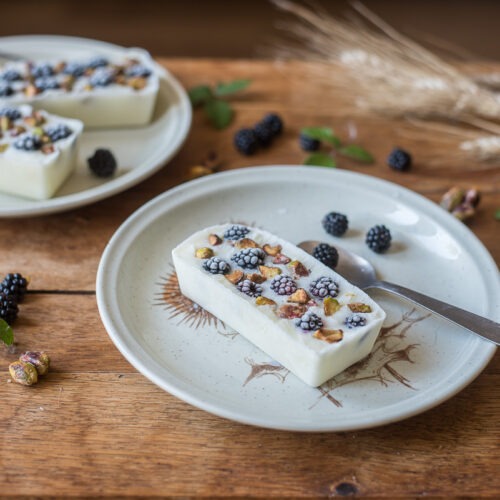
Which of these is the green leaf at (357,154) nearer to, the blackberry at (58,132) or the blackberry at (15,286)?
the blackberry at (58,132)

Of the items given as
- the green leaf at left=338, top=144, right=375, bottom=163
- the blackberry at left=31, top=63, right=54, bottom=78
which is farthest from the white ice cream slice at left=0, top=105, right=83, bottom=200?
the green leaf at left=338, top=144, right=375, bottom=163

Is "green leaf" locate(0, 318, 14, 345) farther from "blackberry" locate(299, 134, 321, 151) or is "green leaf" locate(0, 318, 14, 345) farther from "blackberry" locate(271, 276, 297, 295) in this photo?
"blackberry" locate(299, 134, 321, 151)

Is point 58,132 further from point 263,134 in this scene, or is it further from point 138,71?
point 263,134

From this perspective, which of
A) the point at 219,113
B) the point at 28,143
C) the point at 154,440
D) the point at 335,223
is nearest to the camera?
the point at 154,440

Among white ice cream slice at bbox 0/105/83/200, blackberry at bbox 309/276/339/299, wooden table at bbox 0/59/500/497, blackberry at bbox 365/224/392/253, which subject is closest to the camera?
wooden table at bbox 0/59/500/497

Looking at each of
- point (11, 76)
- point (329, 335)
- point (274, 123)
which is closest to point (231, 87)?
point (274, 123)

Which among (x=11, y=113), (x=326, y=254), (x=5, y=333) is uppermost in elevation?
(x=326, y=254)

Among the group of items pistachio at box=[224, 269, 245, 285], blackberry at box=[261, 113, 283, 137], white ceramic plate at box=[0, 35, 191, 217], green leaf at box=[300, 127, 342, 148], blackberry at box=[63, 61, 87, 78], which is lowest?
white ceramic plate at box=[0, 35, 191, 217]

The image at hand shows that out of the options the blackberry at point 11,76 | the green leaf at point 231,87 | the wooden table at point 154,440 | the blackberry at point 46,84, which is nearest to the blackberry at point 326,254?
the wooden table at point 154,440
